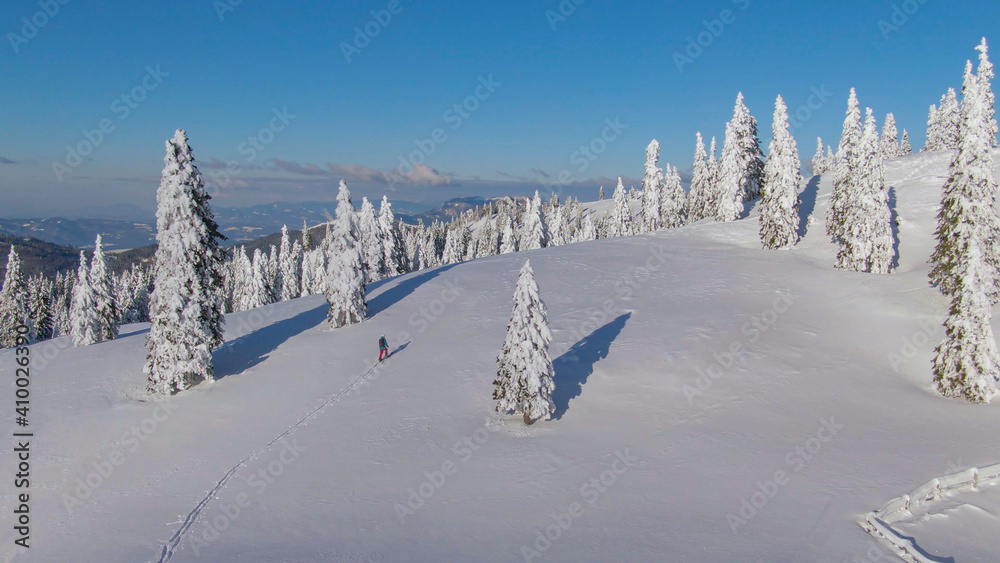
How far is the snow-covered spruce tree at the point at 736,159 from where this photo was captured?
2344 inches

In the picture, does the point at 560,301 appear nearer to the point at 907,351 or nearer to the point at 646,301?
the point at 646,301

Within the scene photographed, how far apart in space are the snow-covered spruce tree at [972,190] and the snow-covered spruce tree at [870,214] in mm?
13489

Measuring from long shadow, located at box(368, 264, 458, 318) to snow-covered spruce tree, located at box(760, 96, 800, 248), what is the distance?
31.8 meters

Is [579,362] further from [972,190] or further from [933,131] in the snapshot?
[933,131]

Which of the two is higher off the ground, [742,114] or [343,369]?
[742,114]

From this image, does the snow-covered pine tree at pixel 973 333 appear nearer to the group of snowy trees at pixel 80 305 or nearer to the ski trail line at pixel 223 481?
the ski trail line at pixel 223 481

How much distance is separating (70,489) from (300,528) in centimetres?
947

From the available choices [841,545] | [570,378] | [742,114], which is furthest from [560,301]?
[742,114]

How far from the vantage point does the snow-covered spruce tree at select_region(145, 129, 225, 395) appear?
2398 centimetres

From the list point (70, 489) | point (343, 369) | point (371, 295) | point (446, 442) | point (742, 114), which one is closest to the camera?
point (70, 489)

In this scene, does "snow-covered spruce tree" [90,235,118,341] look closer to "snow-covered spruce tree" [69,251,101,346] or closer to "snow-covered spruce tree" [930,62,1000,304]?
"snow-covered spruce tree" [69,251,101,346]

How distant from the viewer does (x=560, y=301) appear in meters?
36.5

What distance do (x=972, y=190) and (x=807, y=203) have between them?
40.1 m

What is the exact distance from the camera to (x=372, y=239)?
69.8 meters
